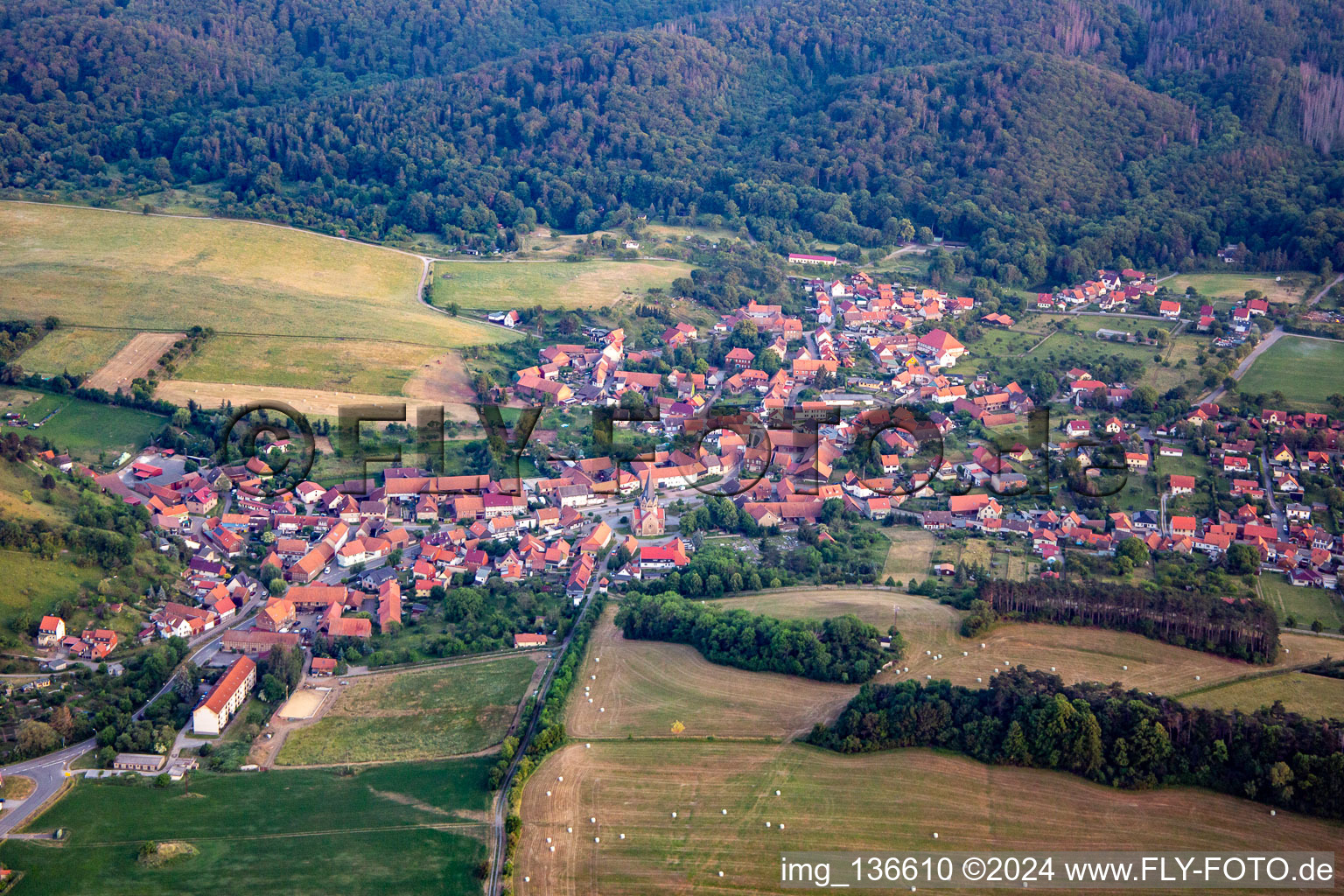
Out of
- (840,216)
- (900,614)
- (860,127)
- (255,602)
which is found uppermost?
(860,127)

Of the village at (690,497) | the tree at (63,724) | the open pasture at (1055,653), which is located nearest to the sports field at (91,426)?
the village at (690,497)

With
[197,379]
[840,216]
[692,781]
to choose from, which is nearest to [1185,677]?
[692,781]

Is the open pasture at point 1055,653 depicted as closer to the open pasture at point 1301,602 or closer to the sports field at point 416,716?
the open pasture at point 1301,602

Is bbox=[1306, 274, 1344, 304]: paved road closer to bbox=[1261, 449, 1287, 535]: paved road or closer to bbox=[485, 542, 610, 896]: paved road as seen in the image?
bbox=[1261, 449, 1287, 535]: paved road

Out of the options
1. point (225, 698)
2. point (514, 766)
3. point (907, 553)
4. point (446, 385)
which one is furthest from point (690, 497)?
point (225, 698)

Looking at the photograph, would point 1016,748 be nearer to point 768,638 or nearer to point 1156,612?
point 768,638

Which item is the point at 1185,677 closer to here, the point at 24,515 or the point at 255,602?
the point at 255,602
